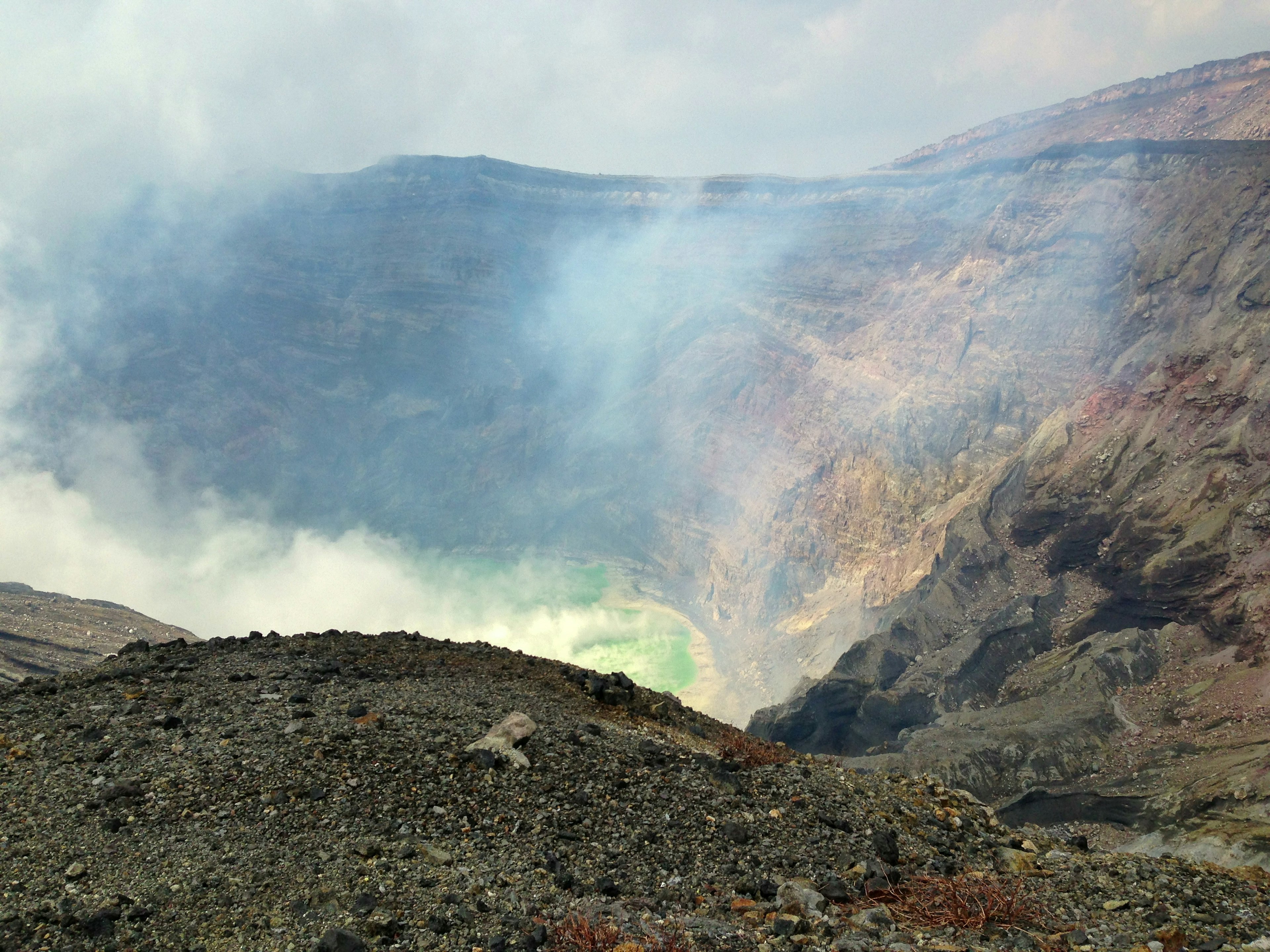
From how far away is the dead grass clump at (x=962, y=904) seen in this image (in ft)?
21.3

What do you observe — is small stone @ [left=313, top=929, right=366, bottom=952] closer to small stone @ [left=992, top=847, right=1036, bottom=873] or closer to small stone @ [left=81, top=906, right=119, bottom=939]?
small stone @ [left=81, top=906, right=119, bottom=939]

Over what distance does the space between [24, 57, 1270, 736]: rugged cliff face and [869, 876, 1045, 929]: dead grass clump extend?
81.7 feet

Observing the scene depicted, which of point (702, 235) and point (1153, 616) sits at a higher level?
point (702, 235)

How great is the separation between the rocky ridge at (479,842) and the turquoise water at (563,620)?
3990 centimetres

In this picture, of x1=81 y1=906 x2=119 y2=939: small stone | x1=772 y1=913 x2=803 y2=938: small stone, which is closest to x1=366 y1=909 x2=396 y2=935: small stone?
x1=81 y1=906 x2=119 y2=939: small stone

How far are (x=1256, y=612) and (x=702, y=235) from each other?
5149cm

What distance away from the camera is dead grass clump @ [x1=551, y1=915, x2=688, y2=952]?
5758mm

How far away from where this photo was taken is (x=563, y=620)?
190 ft

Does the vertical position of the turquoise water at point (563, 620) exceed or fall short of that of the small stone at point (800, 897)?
it exceeds it

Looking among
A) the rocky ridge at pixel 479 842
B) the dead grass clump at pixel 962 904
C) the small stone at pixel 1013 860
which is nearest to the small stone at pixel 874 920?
the rocky ridge at pixel 479 842

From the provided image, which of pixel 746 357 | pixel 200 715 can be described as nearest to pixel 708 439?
pixel 746 357

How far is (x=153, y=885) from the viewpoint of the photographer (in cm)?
623

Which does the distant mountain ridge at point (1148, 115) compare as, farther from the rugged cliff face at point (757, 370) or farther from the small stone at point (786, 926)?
the small stone at point (786, 926)

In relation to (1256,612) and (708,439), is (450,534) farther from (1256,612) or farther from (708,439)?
(1256,612)
